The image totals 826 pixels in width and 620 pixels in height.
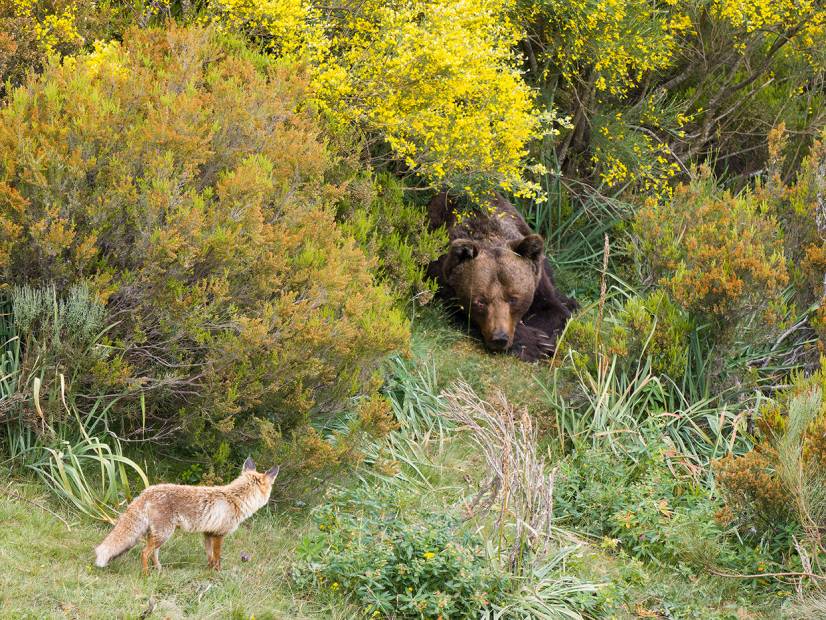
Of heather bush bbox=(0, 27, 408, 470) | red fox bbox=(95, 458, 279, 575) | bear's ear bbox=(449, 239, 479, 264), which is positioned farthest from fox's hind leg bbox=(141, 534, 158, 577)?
bear's ear bbox=(449, 239, 479, 264)

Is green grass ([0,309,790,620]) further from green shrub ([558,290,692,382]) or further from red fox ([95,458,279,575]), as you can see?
green shrub ([558,290,692,382])

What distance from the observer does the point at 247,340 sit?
20.3 ft

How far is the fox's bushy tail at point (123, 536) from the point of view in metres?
5.06

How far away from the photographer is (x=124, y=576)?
517 cm

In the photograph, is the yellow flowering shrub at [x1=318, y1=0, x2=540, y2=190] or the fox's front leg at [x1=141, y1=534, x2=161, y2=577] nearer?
the fox's front leg at [x1=141, y1=534, x2=161, y2=577]

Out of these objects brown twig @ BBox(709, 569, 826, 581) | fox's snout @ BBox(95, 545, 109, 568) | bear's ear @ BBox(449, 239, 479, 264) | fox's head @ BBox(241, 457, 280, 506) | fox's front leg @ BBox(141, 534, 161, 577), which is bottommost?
brown twig @ BBox(709, 569, 826, 581)

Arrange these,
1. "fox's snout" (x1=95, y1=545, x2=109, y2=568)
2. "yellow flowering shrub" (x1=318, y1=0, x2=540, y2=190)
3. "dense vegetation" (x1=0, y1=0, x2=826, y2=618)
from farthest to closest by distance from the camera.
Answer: "yellow flowering shrub" (x1=318, y1=0, x2=540, y2=190), "dense vegetation" (x1=0, y1=0, x2=826, y2=618), "fox's snout" (x1=95, y1=545, x2=109, y2=568)

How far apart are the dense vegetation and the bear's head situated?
27 centimetres

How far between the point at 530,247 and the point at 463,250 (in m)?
0.64

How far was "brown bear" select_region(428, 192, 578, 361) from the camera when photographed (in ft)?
31.4

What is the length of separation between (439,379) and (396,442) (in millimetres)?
1114

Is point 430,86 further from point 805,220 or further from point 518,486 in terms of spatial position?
point 518,486

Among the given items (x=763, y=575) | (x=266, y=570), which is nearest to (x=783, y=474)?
(x=763, y=575)

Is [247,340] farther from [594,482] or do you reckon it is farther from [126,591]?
[594,482]
